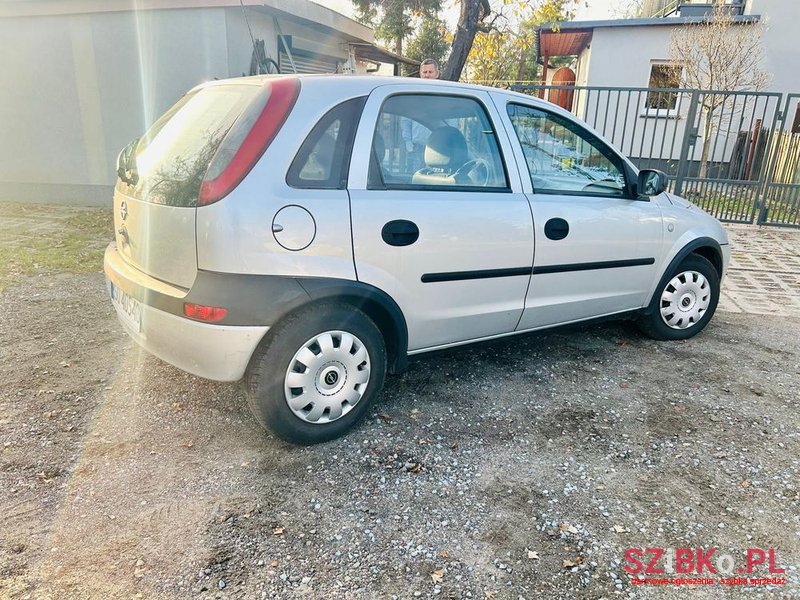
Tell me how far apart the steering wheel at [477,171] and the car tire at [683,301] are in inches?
69.8

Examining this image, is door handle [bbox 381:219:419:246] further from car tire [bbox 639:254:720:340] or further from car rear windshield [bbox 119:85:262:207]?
car tire [bbox 639:254:720:340]

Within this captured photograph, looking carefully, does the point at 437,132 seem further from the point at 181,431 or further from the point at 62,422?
the point at 62,422

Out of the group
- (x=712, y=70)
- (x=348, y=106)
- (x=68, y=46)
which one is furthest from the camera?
(x=712, y=70)

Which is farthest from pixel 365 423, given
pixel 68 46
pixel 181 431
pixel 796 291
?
pixel 68 46

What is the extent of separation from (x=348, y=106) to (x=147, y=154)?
1.12m

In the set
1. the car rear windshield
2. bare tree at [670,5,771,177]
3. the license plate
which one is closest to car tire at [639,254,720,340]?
the car rear windshield

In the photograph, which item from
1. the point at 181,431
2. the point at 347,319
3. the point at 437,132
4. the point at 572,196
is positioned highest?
the point at 437,132

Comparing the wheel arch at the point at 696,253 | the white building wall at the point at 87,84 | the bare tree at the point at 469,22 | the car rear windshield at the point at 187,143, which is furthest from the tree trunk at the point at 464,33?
the car rear windshield at the point at 187,143

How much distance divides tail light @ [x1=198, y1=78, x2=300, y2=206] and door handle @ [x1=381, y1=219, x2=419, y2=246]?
686mm

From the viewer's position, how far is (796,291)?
19.8 feet

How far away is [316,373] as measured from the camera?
281 cm

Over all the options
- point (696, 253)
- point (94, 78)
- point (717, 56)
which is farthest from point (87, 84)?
point (717, 56)

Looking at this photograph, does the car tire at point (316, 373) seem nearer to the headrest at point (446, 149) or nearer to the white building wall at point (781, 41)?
the headrest at point (446, 149)

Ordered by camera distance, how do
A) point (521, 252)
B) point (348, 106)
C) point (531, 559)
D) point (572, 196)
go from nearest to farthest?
point (531, 559) < point (348, 106) < point (521, 252) < point (572, 196)
